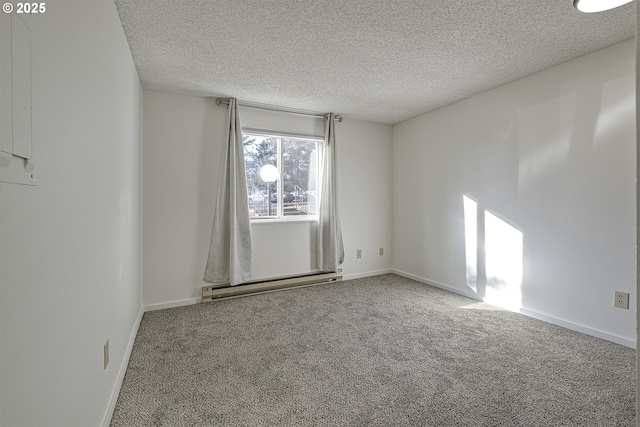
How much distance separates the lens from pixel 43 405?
2.68 ft

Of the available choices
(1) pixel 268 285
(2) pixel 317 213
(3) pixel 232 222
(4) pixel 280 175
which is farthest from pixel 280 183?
(1) pixel 268 285

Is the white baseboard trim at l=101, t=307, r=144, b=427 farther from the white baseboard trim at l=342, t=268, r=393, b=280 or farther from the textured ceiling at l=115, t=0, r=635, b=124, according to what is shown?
the white baseboard trim at l=342, t=268, r=393, b=280

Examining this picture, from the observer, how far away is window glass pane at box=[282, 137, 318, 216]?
400 centimetres

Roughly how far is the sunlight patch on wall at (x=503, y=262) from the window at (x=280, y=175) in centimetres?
223

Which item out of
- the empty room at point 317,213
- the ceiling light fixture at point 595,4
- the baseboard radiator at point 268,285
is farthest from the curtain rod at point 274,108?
the ceiling light fixture at point 595,4

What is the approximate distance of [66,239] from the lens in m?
1.02

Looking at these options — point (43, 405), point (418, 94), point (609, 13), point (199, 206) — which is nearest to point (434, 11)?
point (609, 13)

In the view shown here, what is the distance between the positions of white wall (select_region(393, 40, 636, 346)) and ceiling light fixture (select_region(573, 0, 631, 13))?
0.76 metres

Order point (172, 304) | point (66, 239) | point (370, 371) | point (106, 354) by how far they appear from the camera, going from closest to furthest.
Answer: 1. point (66, 239)
2. point (106, 354)
3. point (370, 371)
4. point (172, 304)

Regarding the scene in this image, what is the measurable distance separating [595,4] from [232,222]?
3403 millimetres

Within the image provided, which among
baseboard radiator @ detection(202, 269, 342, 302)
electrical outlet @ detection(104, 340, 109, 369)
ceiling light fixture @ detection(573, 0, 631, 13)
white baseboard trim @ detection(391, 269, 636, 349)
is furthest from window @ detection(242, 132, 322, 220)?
ceiling light fixture @ detection(573, 0, 631, 13)

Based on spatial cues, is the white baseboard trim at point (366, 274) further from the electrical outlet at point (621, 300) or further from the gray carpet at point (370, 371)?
the electrical outlet at point (621, 300)

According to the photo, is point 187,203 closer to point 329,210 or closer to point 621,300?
point 329,210

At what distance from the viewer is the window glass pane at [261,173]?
12.3 ft
